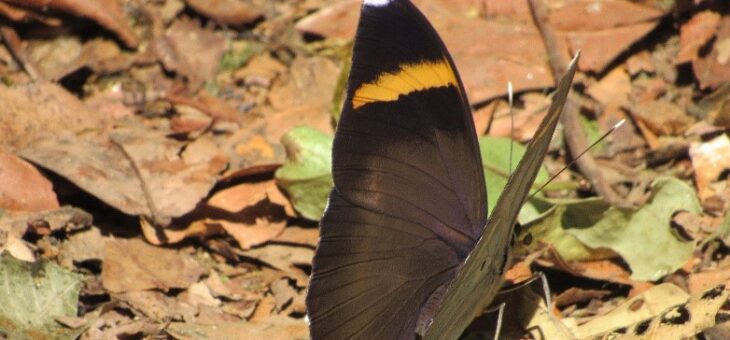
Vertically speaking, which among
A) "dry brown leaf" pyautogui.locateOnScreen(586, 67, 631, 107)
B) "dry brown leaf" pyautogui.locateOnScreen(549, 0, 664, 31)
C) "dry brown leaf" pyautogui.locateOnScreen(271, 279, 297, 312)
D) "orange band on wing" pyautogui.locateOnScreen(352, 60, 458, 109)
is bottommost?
"dry brown leaf" pyautogui.locateOnScreen(271, 279, 297, 312)

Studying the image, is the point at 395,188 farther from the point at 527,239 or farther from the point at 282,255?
the point at 282,255

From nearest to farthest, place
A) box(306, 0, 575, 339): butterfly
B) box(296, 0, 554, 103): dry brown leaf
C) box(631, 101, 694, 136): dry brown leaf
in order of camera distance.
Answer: box(306, 0, 575, 339): butterfly → box(631, 101, 694, 136): dry brown leaf → box(296, 0, 554, 103): dry brown leaf

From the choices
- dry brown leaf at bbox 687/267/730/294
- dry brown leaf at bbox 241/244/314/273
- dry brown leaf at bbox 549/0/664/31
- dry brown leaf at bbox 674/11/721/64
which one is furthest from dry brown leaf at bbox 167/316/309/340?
dry brown leaf at bbox 674/11/721/64

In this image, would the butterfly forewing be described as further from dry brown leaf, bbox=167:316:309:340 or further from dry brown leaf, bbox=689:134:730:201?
dry brown leaf, bbox=689:134:730:201

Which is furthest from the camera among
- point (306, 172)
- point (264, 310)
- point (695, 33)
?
point (695, 33)

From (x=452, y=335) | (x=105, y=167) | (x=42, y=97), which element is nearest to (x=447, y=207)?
(x=452, y=335)

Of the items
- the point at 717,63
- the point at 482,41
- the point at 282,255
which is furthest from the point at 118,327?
the point at 717,63
